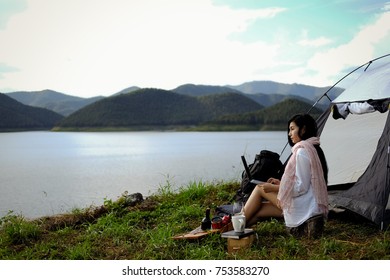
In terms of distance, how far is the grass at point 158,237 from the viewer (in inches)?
156

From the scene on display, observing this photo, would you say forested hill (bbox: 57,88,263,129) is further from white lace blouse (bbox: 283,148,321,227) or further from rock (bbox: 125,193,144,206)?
white lace blouse (bbox: 283,148,321,227)

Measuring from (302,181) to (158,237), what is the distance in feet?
4.77

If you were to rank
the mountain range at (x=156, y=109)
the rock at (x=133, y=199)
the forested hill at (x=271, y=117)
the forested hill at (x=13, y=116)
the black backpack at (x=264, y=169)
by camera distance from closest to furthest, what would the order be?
1. the black backpack at (x=264, y=169)
2. the rock at (x=133, y=199)
3. the forested hill at (x=13, y=116)
4. the forested hill at (x=271, y=117)
5. the mountain range at (x=156, y=109)

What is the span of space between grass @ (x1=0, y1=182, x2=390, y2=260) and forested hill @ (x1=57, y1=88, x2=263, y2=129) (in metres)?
54.4

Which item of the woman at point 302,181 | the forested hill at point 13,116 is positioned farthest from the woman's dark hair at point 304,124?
the forested hill at point 13,116

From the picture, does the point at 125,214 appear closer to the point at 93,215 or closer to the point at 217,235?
the point at 93,215

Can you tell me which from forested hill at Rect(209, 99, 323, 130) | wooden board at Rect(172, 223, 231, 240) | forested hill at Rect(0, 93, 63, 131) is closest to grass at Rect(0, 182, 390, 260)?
wooden board at Rect(172, 223, 231, 240)

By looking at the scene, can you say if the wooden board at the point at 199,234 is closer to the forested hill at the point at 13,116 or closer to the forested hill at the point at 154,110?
the forested hill at the point at 13,116

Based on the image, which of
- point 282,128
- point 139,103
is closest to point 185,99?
point 139,103

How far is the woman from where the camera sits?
4.09m

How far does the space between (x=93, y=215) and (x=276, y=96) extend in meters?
103

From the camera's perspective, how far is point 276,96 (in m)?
107

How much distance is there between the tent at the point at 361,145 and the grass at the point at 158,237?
227mm
